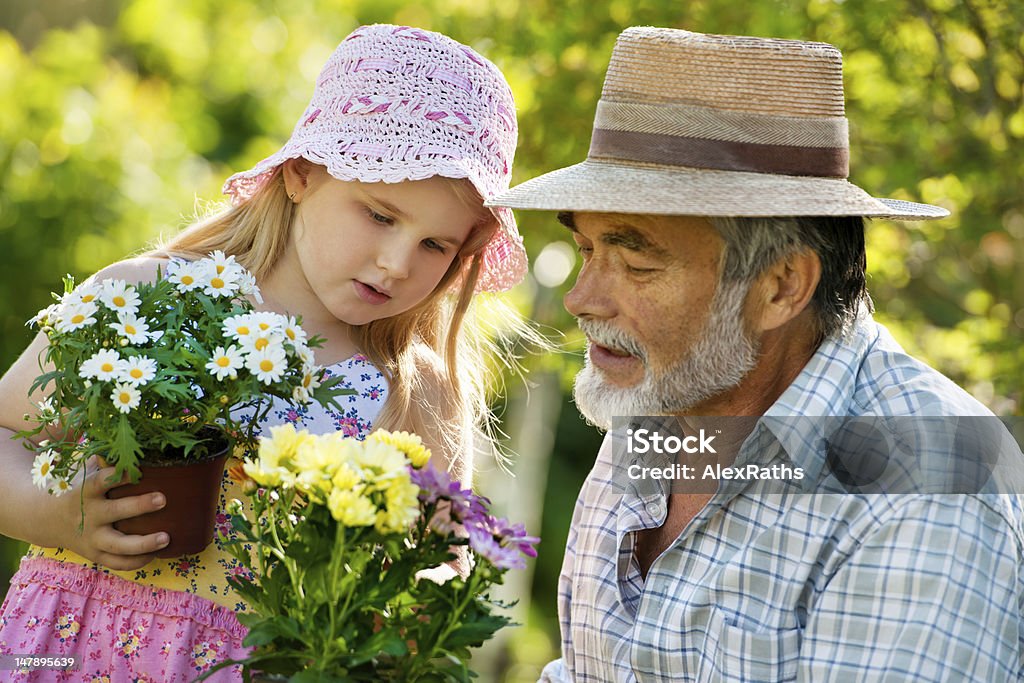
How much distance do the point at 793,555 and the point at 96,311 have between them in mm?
1350

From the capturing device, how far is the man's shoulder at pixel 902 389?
2193mm

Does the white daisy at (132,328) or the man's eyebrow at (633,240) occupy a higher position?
the man's eyebrow at (633,240)

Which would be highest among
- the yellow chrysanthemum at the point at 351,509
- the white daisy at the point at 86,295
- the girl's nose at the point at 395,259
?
the girl's nose at the point at 395,259

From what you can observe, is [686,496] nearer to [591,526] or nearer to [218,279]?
[591,526]

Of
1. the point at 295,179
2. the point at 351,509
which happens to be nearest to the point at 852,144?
the point at 295,179

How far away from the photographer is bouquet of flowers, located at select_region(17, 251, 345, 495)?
1850 mm

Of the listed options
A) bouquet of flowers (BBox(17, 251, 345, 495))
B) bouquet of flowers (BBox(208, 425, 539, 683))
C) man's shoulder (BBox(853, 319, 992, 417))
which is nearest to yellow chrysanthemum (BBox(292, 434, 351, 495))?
bouquet of flowers (BBox(208, 425, 539, 683))

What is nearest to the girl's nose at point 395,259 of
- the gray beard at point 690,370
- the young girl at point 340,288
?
the young girl at point 340,288

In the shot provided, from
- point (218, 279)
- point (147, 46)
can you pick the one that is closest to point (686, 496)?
point (218, 279)

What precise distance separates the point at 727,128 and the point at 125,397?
1.26m

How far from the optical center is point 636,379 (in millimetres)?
2416

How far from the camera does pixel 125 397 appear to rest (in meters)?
1.82

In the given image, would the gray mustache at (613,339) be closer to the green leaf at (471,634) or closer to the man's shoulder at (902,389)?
the man's shoulder at (902,389)

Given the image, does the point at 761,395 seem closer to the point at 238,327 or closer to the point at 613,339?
A: the point at 613,339
